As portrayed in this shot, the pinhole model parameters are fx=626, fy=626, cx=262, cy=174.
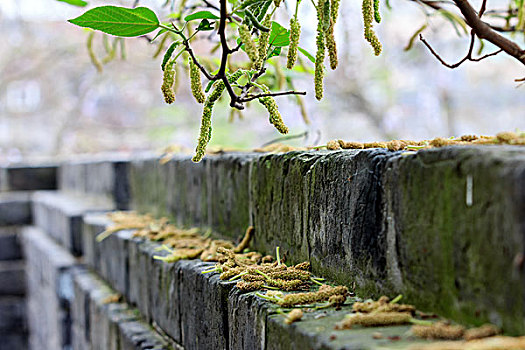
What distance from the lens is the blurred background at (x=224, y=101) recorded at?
6.46 m

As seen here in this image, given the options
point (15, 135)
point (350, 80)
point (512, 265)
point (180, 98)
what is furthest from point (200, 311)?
point (15, 135)

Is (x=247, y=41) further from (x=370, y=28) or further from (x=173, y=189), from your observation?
(x=173, y=189)

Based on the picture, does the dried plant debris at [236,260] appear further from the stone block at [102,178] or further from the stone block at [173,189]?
the stone block at [102,178]

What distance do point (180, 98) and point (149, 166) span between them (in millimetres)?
7148

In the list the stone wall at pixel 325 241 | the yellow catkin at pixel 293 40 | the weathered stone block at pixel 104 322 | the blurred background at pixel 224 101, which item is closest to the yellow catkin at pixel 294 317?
the stone wall at pixel 325 241

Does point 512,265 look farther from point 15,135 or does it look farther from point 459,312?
point 15,135

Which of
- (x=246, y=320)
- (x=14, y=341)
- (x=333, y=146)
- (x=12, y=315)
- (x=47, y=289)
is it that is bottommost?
(x=14, y=341)

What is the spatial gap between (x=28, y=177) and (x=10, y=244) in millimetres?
647

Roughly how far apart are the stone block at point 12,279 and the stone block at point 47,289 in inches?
4.5

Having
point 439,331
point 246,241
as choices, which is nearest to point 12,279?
point 246,241

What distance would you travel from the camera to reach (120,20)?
3.51 ft

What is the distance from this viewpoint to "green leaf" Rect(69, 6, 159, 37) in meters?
1.05

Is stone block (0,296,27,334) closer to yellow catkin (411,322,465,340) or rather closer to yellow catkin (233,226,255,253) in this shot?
yellow catkin (233,226,255,253)

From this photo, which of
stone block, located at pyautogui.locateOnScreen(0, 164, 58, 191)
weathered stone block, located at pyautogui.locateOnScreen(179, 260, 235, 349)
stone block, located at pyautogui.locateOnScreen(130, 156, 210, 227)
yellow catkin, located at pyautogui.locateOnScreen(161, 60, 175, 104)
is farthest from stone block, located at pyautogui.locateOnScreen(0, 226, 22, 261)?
yellow catkin, located at pyautogui.locateOnScreen(161, 60, 175, 104)
